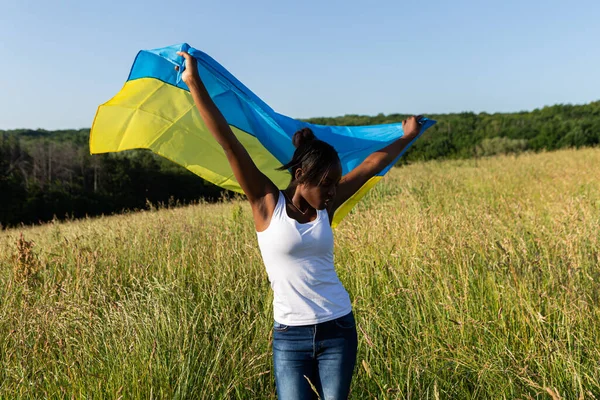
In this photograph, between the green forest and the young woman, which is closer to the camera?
the young woman

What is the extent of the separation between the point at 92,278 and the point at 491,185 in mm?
9046

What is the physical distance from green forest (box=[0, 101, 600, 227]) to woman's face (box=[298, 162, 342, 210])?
34.9 m

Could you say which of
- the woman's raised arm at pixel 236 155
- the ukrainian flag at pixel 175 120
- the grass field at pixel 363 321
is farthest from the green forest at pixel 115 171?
the woman's raised arm at pixel 236 155

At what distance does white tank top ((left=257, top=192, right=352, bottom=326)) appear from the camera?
1.89 metres

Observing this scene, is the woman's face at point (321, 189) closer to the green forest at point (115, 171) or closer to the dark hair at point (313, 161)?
the dark hair at point (313, 161)

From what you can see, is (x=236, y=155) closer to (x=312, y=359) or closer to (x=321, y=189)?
(x=321, y=189)

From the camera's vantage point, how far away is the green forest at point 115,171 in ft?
116

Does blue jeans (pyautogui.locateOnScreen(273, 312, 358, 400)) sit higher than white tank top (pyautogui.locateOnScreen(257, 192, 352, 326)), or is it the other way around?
white tank top (pyautogui.locateOnScreen(257, 192, 352, 326))

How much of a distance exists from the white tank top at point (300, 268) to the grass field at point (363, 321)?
0.78 ft

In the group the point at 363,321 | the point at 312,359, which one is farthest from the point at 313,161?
the point at 363,321

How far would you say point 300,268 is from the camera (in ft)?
6.26

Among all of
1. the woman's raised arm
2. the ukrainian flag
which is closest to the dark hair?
the woman's raised arm

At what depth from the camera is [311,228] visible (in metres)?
1.90

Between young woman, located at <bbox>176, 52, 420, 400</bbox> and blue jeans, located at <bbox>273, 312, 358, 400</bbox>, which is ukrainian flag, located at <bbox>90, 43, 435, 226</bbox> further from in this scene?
blue jeans, located at <bbox>273, 312, 358, 400</bbox>
